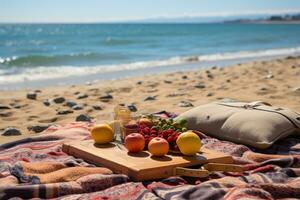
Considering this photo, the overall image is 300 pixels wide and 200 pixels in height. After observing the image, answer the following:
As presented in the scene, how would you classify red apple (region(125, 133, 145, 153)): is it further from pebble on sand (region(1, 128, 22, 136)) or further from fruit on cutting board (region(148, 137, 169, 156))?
pebble on sand (region(1, 128, 22, 136))

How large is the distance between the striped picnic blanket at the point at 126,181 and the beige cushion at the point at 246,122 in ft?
0.98

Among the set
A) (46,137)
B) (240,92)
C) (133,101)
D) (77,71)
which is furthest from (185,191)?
(77,71)

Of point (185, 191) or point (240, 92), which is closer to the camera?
point (185, 191)

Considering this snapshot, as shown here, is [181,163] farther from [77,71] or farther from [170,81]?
[77,71]

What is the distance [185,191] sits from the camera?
3217 millimetres

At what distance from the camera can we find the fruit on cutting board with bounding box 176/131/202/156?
3.74 meters

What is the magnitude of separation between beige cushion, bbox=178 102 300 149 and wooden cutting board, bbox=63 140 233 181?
75cm

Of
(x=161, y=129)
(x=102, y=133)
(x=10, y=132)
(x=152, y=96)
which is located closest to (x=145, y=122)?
(x=161, y=129)

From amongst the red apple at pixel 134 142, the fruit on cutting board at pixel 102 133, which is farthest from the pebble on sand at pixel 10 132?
the red apple at pixel 134 142

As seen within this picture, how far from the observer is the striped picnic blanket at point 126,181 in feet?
10.6

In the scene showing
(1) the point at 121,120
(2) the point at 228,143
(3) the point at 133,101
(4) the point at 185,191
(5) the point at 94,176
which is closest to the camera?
(4) the point at 185,191

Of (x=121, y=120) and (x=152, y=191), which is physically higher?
(x=121, y=120)

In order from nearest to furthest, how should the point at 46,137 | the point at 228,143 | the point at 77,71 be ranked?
the point at 228,143 → the point at 46,137 → the point at 77,71

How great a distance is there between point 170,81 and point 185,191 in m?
7.92
